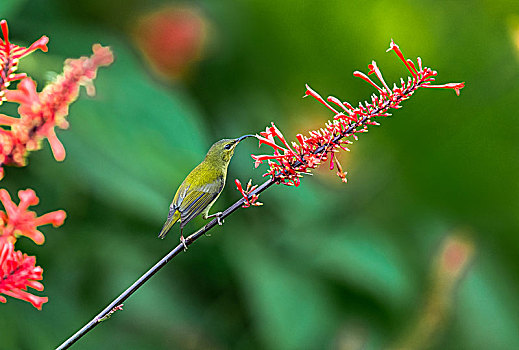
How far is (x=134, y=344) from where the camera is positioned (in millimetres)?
1240

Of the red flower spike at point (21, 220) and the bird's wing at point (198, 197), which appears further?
the bird's wing at point (198, 197)

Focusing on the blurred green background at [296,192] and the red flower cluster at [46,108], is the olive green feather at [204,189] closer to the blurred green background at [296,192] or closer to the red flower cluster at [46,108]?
the red flower cluster at [46,108]

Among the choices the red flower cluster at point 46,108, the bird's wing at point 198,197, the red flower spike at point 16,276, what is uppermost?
the bird's wing at point 198,197

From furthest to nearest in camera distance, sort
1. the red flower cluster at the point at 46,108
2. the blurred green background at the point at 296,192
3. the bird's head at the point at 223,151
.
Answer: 1. the blurred green background at the point at 296,192
2. the bird's head at the point at 223,151
3. the red flower cluster at the point at 46,108

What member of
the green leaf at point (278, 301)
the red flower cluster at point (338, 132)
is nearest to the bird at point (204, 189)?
the red flower cluster at point (338, 132)

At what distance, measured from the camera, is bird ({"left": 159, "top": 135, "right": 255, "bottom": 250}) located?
0.48 meters

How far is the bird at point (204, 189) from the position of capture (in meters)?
0.48

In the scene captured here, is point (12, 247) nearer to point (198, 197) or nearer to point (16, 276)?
point (16, 276)

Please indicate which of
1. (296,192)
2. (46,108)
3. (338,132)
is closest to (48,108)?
(46,108)

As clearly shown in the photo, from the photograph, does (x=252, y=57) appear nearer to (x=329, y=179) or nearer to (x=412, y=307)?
(x=329, y=179)

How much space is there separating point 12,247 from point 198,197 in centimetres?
18

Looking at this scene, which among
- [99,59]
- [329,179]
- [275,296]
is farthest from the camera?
[329,179]

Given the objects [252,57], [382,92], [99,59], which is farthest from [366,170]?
[99,59]

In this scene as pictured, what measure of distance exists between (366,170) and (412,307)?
0.30 m
